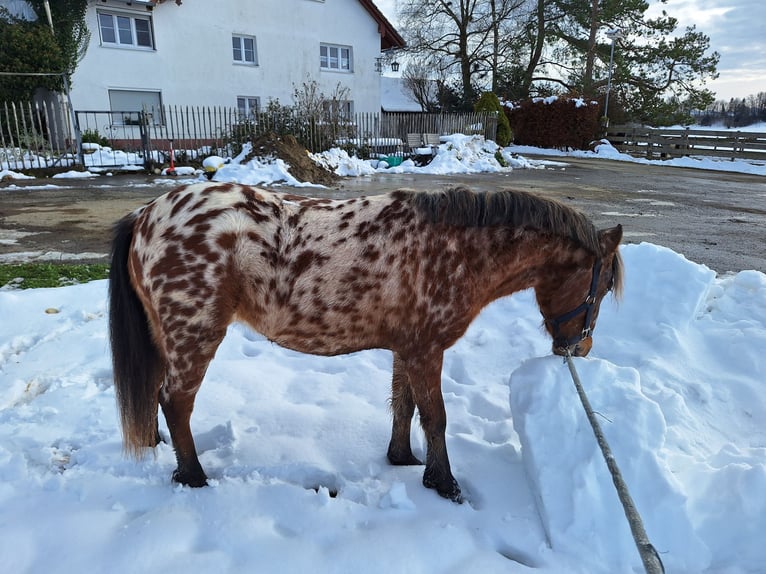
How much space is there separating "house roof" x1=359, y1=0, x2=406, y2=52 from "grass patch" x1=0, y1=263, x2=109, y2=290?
24.9 m

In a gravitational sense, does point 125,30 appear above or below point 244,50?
above

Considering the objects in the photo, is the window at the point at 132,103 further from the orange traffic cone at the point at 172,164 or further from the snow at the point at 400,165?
the orange traffic cone at the point at 172,164

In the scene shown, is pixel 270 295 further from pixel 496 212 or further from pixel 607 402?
pixel 607 402

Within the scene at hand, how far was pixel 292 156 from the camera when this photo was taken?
14.0m

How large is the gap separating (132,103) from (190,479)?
2253 cm

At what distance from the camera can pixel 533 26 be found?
3375 cm

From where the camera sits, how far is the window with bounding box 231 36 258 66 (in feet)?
76.4

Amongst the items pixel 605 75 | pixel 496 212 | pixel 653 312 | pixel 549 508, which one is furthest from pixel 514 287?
pixel 605 75

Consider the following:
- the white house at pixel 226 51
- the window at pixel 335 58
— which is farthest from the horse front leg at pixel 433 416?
the window at pixel 335 58

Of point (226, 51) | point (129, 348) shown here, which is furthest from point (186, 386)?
point (226, 51)

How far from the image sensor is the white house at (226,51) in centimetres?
2014

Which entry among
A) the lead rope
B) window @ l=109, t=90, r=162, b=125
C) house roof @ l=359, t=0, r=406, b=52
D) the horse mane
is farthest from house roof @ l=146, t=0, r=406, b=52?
the lead rope

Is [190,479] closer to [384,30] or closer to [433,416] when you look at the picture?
[433,416]

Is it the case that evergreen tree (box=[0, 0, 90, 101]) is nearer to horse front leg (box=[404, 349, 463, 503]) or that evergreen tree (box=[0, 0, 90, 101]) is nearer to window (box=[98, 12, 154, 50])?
window (box=[98, 12, 154, 50])
